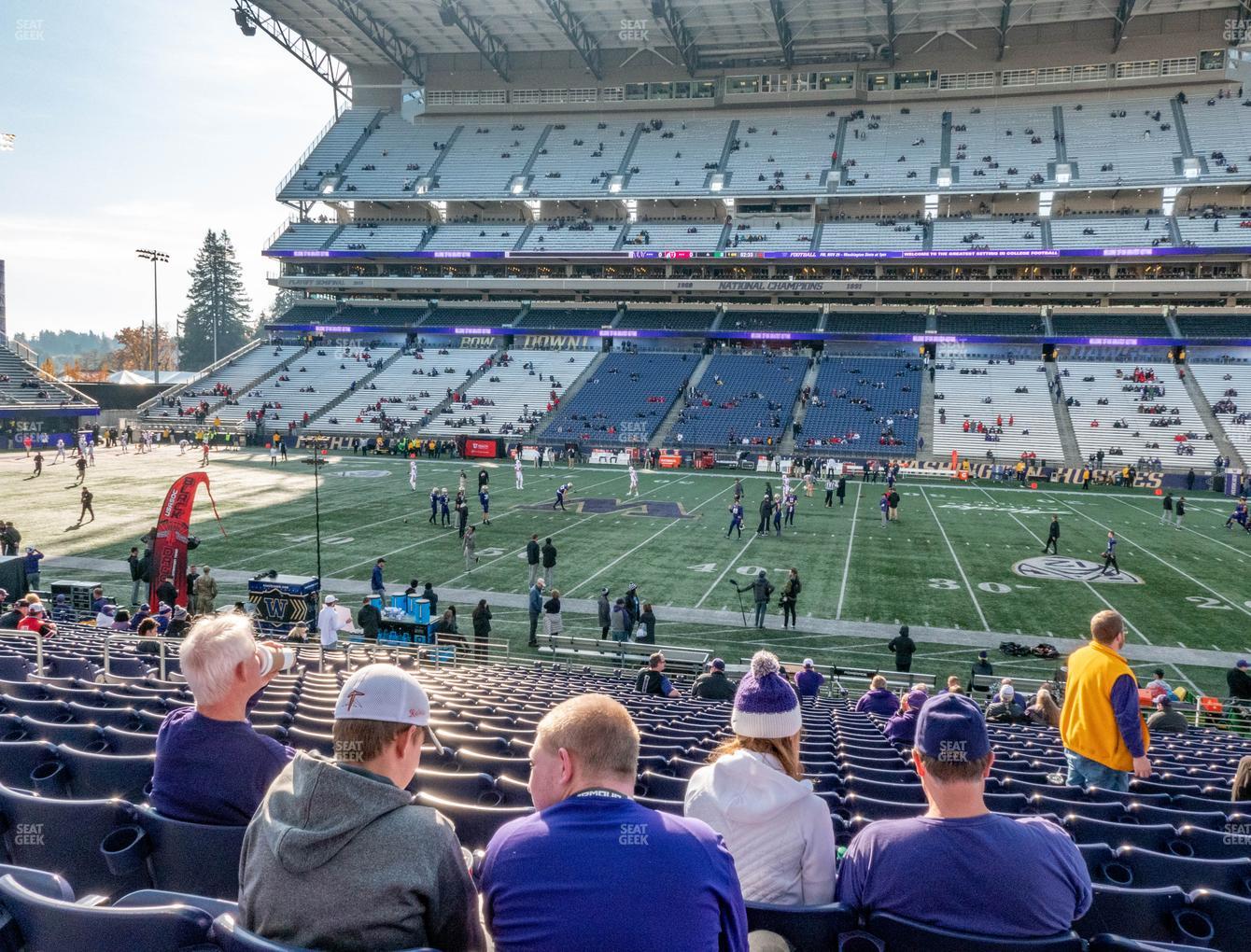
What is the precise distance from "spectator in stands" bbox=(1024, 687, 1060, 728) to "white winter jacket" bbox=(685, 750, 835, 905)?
9789 mm

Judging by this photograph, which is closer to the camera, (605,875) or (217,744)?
(605,875)

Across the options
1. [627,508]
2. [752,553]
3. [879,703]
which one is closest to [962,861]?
[879,703]

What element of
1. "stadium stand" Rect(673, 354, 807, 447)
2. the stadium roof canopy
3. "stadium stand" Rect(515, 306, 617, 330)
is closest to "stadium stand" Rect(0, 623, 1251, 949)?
"stadium stand" Rect(673, 354, 807, 447)

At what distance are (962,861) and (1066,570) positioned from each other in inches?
983

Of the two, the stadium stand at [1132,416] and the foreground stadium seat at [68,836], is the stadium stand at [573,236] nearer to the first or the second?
the stadium stand at [1132,416]

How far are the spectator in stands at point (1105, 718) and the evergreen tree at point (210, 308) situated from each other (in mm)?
124555

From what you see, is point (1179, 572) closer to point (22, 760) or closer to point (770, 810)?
point (770, 810)

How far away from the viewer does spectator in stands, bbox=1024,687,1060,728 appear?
37.5 feet

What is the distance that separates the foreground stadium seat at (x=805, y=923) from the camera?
2771mm

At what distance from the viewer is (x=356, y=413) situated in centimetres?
5869

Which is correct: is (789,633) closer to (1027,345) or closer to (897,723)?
(897,723)

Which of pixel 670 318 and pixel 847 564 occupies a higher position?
pixel 670 318

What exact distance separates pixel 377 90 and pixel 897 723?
89798 millimetres

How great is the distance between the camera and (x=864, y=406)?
54.3m
